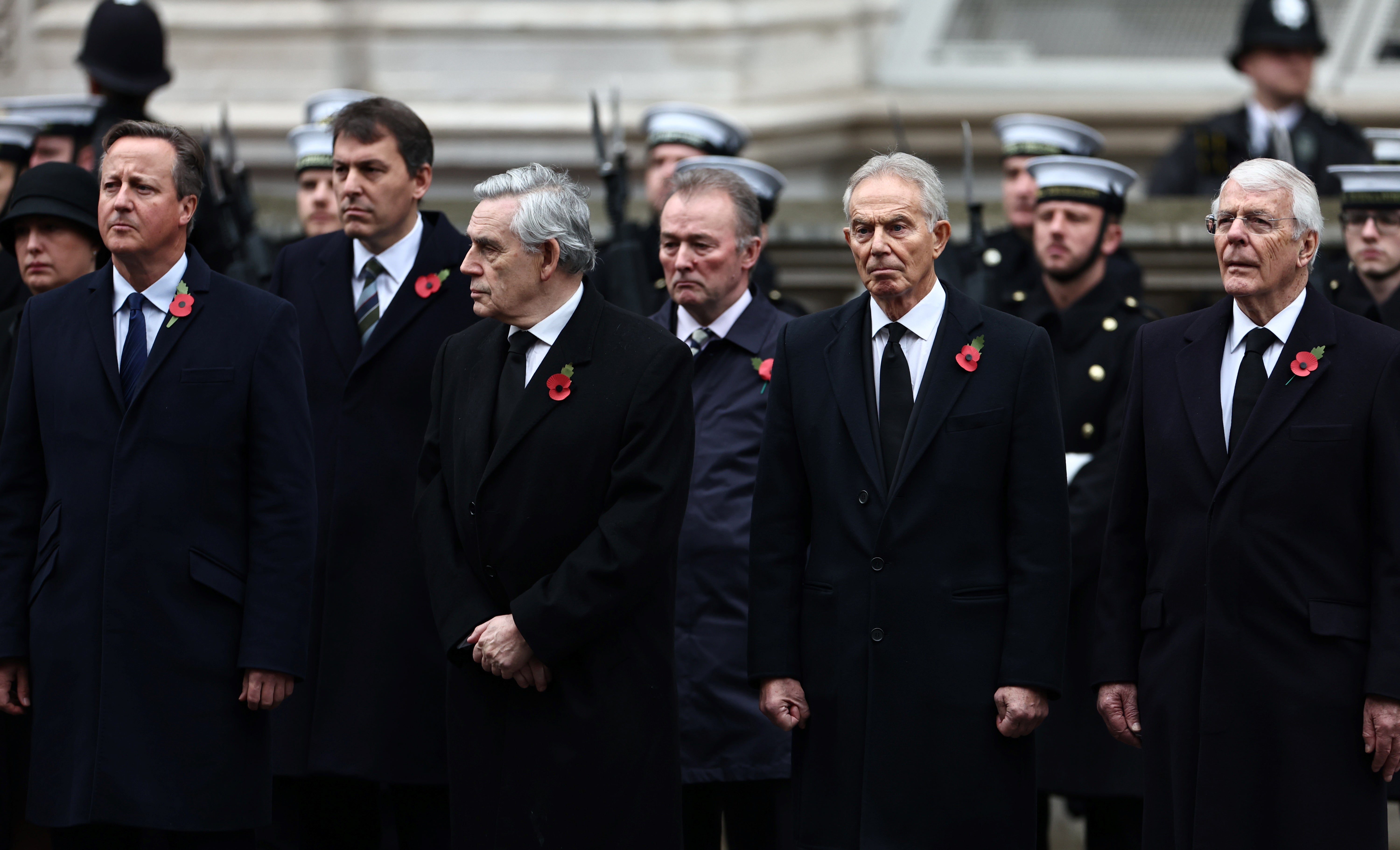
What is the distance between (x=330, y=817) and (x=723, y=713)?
1.09 meters

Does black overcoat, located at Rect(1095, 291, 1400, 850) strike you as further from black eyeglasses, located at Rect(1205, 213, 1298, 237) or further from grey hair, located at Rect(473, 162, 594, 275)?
grey hair, located at Rect(473, 162, 594, 275)

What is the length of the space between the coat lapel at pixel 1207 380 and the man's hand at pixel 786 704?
102cm

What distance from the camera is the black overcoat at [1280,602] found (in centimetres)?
466

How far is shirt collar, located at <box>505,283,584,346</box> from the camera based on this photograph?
498cm

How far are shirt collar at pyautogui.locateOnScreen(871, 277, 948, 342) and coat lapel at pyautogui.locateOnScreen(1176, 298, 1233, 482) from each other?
0.56m

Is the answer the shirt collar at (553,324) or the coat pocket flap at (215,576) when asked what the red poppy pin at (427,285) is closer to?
the shirt collar at (553,324)

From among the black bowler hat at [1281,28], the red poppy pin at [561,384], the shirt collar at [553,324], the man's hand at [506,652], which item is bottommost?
the man's hand at [506,652]

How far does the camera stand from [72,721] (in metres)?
4.93

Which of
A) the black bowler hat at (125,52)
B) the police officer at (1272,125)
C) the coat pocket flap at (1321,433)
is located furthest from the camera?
the police officer at (1272,125)

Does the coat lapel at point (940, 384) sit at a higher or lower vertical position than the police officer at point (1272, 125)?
lower

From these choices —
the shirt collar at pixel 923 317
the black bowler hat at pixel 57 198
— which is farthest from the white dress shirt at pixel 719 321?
the black bowler hat at pixel 57 198

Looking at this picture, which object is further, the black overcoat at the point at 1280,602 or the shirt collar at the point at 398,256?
the shirt collar at the point at 398,256

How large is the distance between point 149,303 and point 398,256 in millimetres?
876

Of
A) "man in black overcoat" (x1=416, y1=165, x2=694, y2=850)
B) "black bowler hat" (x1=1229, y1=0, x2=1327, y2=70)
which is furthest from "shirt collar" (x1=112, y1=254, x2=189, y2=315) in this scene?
"black bowler hat" (x1=1229, y1=0, x2=1327, y2=70)
